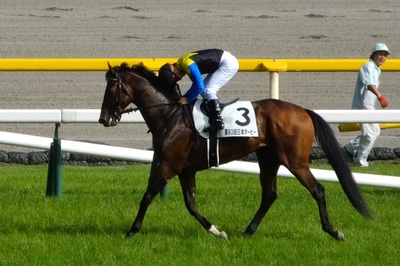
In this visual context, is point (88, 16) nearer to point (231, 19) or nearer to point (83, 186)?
point (231, 19)

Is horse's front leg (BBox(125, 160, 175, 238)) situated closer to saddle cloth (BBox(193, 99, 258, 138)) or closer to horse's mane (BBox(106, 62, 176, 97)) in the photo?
saddle cloth (BBox(193, 99, 258, 138))

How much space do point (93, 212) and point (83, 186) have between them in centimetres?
146

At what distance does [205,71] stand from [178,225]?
1283 millimetres

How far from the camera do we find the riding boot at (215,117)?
937 centimetres

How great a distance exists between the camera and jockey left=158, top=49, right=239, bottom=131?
369 inches

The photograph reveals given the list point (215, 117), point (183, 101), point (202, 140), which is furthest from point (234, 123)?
point (183, 101)

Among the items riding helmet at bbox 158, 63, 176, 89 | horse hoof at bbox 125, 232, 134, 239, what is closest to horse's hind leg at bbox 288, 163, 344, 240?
riding helmet at bbox 158, 63, 176, 89

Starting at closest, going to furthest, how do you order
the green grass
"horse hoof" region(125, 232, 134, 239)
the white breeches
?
1. the green grass
2. "horse hoof" region(125, 232, 134, 239)
3. the white breeches

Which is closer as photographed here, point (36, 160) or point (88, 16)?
point (36, 160)

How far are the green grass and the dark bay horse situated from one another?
0.88ft

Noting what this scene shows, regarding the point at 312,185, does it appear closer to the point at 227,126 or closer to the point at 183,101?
the point at 227,126

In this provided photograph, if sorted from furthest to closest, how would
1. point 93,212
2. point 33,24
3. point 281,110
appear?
point 33,24, point 93,212, point 281,110

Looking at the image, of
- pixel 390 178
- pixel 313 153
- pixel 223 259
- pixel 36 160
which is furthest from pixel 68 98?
pixel 223 259

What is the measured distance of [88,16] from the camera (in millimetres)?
21828
